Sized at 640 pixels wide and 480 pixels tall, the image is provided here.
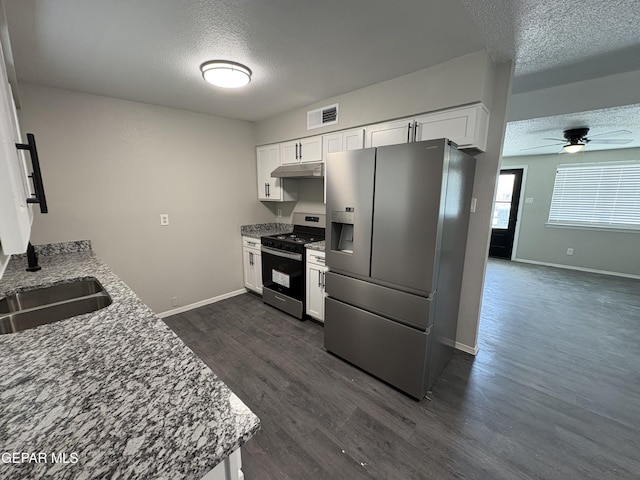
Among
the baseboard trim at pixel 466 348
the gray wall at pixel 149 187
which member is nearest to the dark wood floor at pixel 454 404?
the baseboard trim at pixel 466 348

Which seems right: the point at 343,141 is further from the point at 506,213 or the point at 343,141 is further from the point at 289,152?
the point at 506,213

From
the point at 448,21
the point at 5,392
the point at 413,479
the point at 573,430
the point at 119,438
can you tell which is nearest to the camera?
the point at 119,438

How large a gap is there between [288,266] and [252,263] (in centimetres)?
81

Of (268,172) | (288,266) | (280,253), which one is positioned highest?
(268,172)

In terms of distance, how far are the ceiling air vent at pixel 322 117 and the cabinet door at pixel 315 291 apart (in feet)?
5.16

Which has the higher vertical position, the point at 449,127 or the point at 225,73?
the point at 225,73

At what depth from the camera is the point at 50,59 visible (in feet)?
6.04

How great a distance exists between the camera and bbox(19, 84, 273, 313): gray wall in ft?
7.75

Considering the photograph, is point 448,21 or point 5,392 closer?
point 5,392

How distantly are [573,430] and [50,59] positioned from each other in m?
4.43

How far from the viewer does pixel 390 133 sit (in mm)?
2326

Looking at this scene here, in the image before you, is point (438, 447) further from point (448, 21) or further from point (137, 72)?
point (137, 72)

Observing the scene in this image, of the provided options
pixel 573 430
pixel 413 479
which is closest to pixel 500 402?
pixel 573 430

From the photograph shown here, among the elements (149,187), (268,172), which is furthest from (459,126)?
(149,187)
